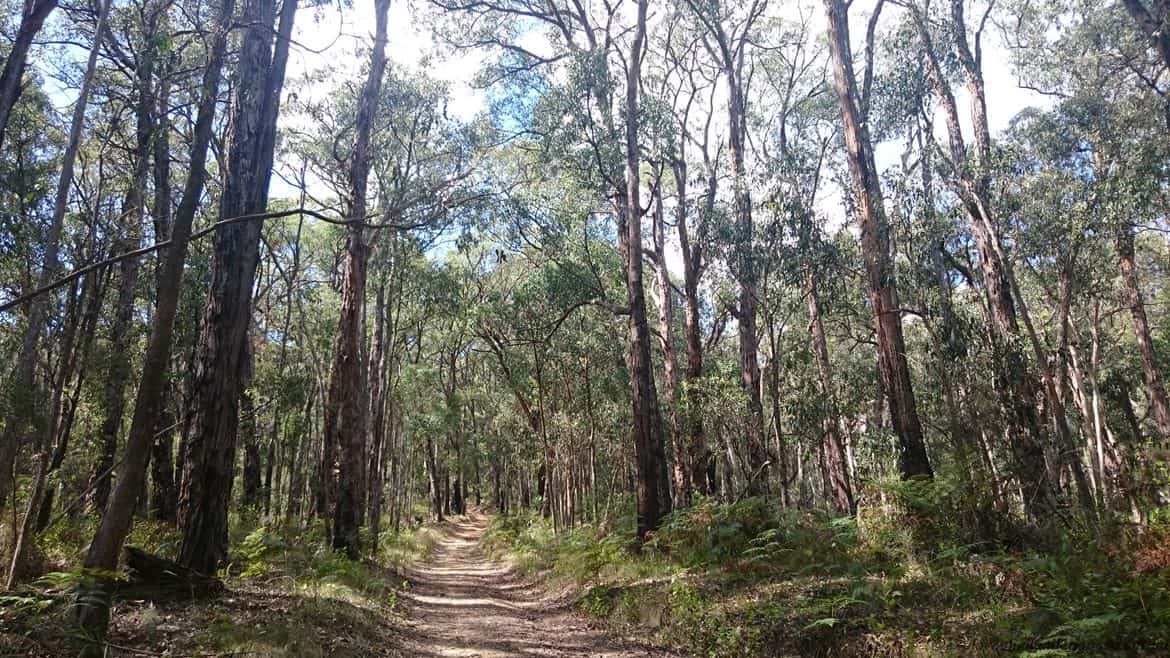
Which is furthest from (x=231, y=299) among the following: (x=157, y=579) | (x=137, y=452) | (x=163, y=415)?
(x=163, y=415)

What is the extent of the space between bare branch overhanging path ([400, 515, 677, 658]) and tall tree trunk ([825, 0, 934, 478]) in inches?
203

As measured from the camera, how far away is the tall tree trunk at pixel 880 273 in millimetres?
10234

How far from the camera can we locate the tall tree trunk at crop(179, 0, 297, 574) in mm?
6938

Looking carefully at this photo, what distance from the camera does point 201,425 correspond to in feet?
22.8

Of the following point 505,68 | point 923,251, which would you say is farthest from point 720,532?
point 505,68

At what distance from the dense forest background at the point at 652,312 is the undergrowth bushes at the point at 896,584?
42 millimetres

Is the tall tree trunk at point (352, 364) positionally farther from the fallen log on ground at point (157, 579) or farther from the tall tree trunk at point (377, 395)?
the fallen log on ground at point (157, 579)

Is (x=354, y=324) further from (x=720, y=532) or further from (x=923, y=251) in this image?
(x=923, y=251)

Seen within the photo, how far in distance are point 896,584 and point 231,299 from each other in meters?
7.55

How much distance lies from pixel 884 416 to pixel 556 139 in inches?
752

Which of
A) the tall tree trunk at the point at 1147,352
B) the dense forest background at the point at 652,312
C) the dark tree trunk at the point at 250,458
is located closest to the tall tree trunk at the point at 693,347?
the dense forest background at the point at 652,312

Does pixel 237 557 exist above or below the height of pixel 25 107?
below

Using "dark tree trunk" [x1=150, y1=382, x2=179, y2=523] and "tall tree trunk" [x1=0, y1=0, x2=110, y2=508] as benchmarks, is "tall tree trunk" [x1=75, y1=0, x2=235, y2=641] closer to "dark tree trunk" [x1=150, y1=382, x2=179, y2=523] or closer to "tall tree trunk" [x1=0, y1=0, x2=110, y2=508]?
"tall tree trunk" [x1=0, y1=0, x2=110, y2=508]

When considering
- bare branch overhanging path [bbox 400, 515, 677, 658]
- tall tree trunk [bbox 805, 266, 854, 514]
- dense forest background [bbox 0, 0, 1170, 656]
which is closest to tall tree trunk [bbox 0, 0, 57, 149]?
dense forest background [bbox 0, 0, 1170, 656]
